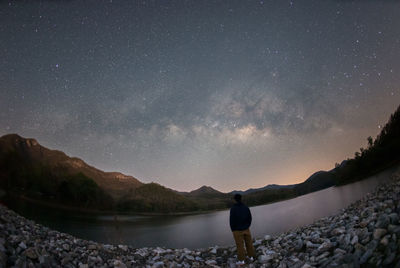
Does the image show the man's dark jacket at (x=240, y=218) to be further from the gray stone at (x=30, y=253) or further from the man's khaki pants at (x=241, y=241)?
the gray stone at (x=30, y=253)

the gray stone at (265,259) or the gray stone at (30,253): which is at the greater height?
the gray stone at (30,253)

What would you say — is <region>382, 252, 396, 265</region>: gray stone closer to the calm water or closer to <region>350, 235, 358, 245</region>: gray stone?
<region>350, 235, 358, 245</region>: gray stone

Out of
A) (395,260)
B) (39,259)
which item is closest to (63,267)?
(39,259)

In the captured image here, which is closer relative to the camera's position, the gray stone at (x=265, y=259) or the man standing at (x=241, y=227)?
the gray stone at (x=265, y=259)

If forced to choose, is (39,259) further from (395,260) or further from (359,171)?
(359,171)

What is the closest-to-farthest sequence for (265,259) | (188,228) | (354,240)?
(354,240)
(265,259)
(188,228)

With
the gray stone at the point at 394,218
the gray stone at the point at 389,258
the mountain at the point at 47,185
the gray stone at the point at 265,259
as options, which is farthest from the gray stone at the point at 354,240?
the mountain at the point at 47,185

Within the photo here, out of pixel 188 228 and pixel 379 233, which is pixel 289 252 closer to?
pixel 379 233

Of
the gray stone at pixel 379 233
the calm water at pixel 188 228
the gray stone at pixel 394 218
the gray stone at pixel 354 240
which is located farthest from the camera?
the calm water at pixel 188 228

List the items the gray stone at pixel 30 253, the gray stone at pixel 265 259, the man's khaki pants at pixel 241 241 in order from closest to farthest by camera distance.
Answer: the gray stone at pixel 30 253 < the gray stone at pixel 265 259 < the man's khaki pants at pixel 241 241

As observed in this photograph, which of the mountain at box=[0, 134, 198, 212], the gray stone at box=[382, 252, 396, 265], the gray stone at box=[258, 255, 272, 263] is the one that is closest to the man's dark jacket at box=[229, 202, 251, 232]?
the gray stone at box=[258, 255, 272, 263]

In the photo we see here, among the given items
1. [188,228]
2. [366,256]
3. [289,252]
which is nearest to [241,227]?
[289,252]

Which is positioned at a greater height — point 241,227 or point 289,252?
point 241,227

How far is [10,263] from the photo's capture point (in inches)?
185
